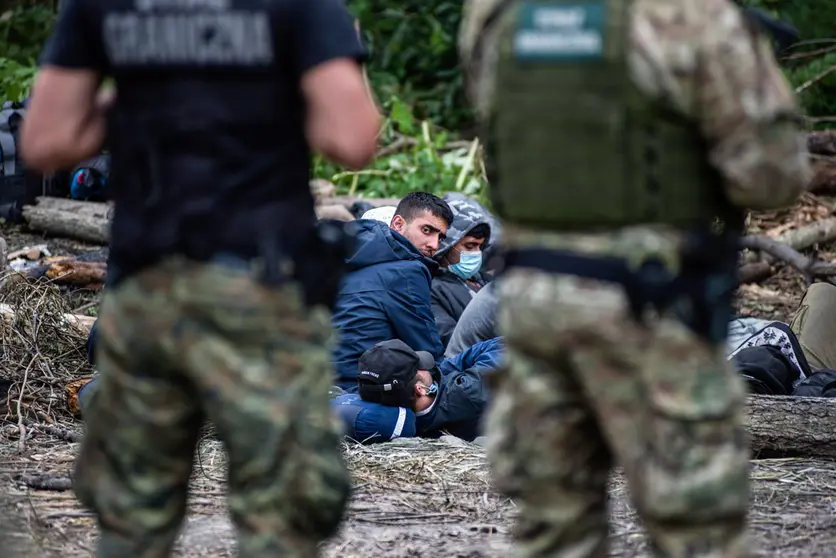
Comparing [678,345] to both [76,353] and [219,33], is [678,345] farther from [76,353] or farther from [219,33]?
[76,353]

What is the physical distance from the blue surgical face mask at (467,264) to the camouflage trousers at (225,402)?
4072 mm

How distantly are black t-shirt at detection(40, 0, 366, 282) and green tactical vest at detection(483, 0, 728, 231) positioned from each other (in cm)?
37

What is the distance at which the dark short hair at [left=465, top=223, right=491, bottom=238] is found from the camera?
702 centimetres

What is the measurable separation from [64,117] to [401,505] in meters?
2.27

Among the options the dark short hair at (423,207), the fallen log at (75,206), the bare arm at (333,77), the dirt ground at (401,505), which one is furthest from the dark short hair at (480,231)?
the bare arm at (333,77)

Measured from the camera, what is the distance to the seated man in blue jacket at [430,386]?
18.6 feet

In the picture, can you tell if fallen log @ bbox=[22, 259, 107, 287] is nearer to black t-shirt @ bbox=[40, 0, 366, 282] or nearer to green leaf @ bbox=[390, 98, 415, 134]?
green leaf @ bbox=[390, 98, 415, 134]

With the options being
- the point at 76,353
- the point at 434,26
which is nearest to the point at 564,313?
the point at 76,353

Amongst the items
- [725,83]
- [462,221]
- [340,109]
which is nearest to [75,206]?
[462,221]

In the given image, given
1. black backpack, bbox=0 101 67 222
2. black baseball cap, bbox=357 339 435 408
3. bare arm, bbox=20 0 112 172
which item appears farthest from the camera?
black backpack, bbox=0 101 67 222

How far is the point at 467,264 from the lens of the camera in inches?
Answer: 278

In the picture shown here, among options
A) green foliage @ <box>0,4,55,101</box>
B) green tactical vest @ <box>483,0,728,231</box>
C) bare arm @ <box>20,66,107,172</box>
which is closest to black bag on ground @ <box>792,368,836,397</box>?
green tactical vest @ <box>483,0,728,231</box>

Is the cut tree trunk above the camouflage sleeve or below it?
below

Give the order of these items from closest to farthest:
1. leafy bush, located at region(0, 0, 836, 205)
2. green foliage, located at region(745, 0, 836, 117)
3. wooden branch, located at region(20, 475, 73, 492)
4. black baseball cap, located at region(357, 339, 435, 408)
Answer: wooden branch, located at region(20, 475, 73, 492), black baseball cap, located at region(357, 339, 435, 408), leafy bush, located at region(0, 0, 836, 205), green foliage, located at region(745, 0, 836, 117)
